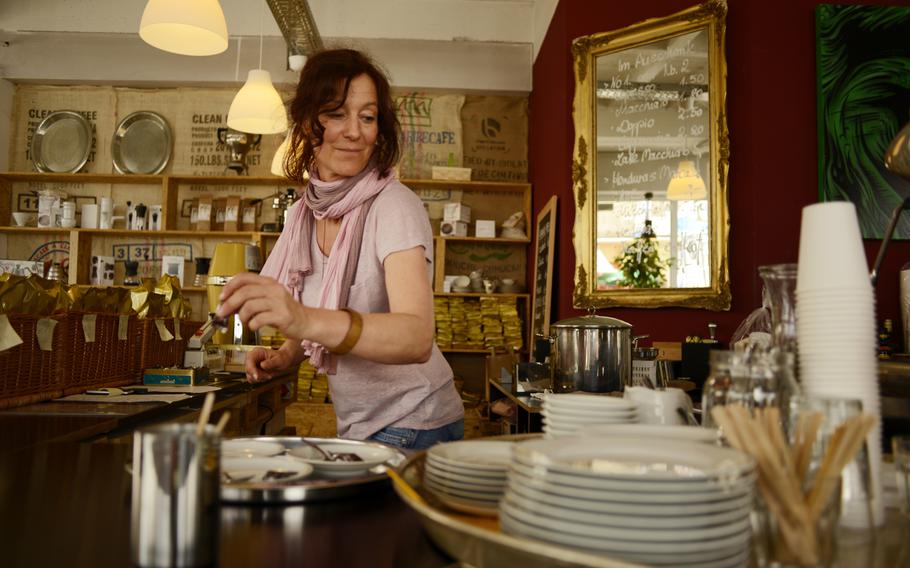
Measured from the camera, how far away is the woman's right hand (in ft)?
5.67

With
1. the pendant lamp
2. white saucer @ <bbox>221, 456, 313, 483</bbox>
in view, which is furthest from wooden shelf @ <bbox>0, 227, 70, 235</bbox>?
white saucer @ <bbox>221, 456, 313, 483</bbox>

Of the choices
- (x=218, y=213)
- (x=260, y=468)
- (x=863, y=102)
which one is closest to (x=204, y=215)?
(x=218, y=213)

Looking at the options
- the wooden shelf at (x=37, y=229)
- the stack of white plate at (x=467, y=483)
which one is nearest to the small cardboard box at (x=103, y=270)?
the wooden shelf at (x=37, y=229)

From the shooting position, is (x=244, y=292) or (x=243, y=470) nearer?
(x=243, y=470)

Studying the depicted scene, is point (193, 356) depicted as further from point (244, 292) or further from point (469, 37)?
point (469, 37)

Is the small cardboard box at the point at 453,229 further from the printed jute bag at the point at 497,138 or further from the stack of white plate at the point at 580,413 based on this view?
the stack of white plate at the point at 580,413

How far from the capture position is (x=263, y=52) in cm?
596

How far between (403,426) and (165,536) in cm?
98

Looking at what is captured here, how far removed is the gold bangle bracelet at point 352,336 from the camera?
120cm

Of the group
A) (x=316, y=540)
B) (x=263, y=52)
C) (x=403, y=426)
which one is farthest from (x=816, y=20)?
(x=263, y=52)

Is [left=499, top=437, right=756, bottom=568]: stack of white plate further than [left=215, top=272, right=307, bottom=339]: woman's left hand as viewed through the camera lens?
No

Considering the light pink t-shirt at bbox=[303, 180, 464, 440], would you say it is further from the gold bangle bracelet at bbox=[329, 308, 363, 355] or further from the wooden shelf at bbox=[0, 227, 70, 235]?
the wooden shelf at bbox=[0, 227, 70, 235]

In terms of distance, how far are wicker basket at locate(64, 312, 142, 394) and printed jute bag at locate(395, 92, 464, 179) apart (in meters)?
3.63

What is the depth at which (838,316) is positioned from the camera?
819 mm
